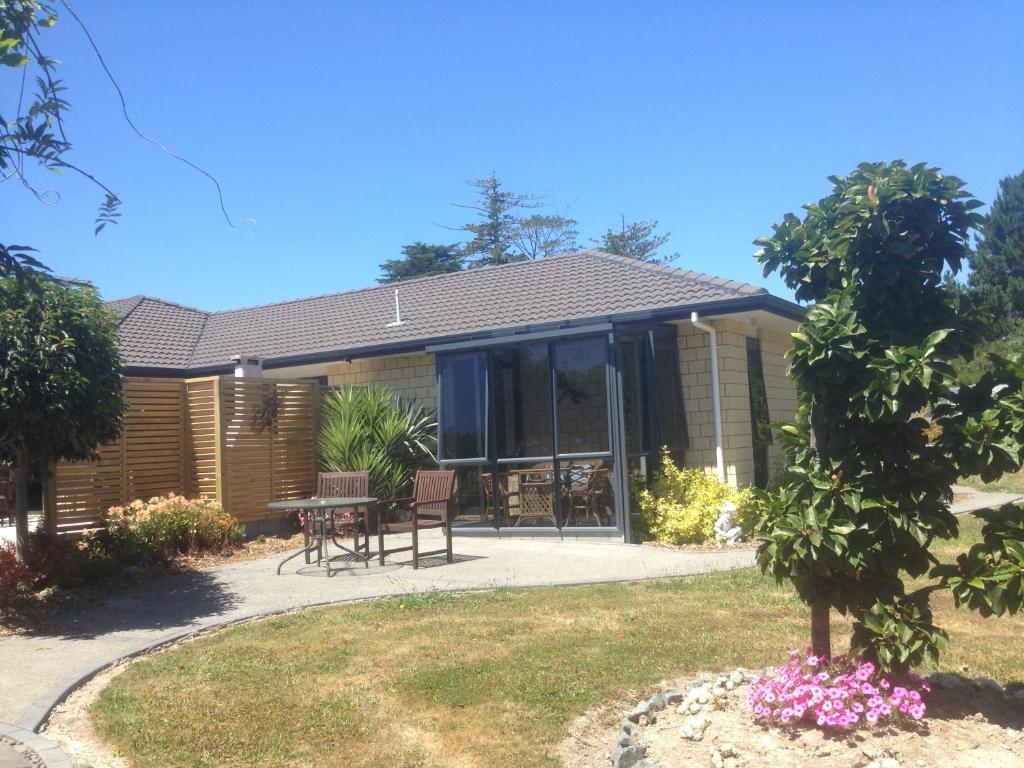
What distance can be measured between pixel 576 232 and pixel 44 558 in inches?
1695

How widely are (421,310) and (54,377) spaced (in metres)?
9.58

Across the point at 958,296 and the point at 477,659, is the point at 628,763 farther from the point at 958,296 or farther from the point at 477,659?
the point at 958,296

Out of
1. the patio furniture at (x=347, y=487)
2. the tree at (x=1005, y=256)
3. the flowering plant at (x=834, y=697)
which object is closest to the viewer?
the flowering plant at (x=834, y=697)

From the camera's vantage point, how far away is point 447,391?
13.6 m

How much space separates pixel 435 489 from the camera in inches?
442

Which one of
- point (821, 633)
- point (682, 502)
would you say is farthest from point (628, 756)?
point (682, 502)

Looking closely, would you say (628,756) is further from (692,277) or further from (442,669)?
(692,277)

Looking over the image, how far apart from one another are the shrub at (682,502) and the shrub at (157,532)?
18.5 ft

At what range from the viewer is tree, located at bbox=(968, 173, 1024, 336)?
34.9 meters

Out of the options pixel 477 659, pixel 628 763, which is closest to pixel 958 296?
pixel 628 763

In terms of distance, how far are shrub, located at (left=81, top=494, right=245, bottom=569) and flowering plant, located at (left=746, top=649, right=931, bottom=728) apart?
25.6 ft

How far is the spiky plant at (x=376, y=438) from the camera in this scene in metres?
13.8

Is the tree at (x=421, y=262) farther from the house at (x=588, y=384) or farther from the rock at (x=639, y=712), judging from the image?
the rock at (x=639, y=712)

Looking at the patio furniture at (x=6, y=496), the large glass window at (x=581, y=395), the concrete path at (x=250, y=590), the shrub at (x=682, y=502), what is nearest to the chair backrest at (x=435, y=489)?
the concrete path at (x=250, y=590)
